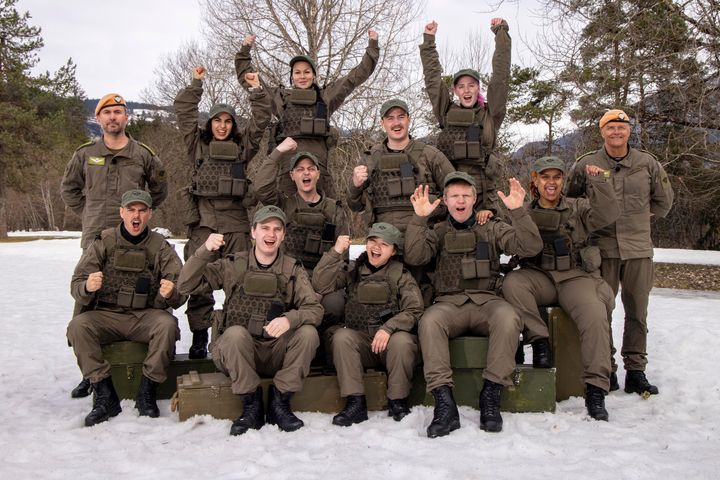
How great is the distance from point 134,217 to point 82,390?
5.77 ft

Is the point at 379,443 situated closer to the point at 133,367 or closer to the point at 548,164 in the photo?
the point at 133,367

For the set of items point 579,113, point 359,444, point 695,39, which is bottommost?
point 359,444

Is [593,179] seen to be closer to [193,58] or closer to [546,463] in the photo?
[546,463]

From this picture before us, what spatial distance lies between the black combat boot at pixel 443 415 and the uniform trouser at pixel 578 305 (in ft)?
3.26

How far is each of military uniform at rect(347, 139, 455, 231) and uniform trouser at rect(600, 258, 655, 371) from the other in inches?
73.2

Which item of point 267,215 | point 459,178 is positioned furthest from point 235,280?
point 459,178

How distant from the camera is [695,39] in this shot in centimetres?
1305

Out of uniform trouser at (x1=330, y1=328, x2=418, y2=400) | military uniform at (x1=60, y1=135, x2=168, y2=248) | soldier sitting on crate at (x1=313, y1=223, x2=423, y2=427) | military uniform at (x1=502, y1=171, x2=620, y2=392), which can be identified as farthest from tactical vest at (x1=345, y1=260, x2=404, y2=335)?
military uniform at (x1=60, y1=135, x2=168, y2=248)

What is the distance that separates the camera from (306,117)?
673 centimetres

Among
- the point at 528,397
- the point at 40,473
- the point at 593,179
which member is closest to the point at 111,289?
the point at 40,473

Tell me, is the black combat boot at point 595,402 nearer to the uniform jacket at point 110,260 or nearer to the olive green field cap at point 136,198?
the uniform jacket at point 110,260

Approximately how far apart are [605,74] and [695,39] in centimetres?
197

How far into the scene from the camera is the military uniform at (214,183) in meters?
6.36

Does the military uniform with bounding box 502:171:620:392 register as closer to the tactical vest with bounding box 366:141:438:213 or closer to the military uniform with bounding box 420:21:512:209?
the military uniform with bounding box 420:21:512:209
